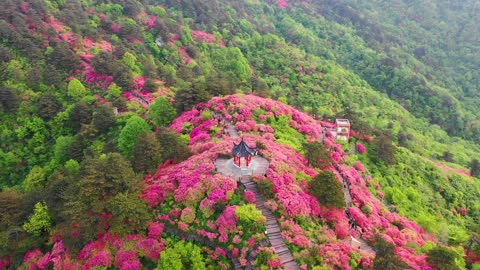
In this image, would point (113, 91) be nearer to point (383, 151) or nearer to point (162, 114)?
point (162, 114)

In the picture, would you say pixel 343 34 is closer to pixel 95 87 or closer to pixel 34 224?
pixel 95 87

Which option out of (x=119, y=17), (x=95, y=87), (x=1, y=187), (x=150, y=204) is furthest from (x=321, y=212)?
(x=119, y=17)

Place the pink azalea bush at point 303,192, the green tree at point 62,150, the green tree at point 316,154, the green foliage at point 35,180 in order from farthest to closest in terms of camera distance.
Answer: the green tree at point 62,150
the green foliage at point 35,180
the green tree at point 316,154
the pink azalea bush at point 303,192

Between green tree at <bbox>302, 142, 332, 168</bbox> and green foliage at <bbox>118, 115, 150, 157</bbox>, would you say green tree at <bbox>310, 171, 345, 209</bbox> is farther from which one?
green foliage at <bbox>118, 115, 150, 157</bbox>

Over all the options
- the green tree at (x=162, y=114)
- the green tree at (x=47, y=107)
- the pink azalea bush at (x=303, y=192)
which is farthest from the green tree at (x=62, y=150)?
the pink azalea bush at (x=303, y=192)

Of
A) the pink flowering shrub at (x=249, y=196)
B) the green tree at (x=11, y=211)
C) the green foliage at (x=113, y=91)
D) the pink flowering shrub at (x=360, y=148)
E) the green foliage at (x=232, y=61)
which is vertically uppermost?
the pink flowering shrub at (x=249, y=196)

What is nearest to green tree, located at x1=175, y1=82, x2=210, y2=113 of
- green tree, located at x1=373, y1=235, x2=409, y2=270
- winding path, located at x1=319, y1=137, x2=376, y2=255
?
winding path, located at x1=319, y1=137, x2=376, y2=255

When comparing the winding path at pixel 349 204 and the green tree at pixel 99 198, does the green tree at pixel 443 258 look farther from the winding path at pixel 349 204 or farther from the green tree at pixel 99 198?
the green tree at pixel 99 198

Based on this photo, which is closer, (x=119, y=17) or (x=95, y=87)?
(x=95, y=87)
